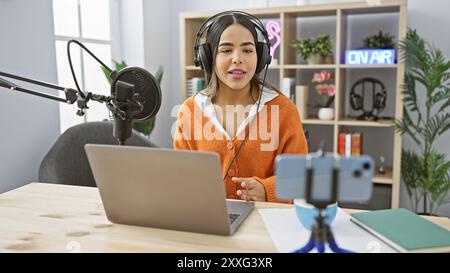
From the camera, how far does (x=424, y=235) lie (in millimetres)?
878

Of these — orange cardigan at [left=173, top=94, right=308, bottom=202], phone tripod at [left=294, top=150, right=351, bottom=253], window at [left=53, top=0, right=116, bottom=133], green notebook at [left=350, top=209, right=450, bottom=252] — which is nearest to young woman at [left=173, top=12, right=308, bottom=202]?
orange cardigan at [left=173, top=94, right=308, bottom=202]

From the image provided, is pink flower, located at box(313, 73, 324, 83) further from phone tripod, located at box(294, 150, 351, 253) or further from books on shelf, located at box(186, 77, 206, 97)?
phone tripod, located at box(294, 150, 351, 253)

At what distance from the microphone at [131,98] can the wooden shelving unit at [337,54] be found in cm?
216

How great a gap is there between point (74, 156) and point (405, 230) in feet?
4.94

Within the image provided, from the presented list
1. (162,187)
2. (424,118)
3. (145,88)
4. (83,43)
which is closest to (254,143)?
(145,88)

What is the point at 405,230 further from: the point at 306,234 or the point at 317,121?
the point at 317,121

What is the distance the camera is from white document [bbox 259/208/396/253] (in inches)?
33.4

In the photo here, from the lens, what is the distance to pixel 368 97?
3.26 m

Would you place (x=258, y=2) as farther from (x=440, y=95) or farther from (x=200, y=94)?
(x=200, y=94)

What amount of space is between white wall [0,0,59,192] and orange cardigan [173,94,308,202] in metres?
0.88

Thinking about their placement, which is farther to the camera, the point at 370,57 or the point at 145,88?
the point at 370,57
